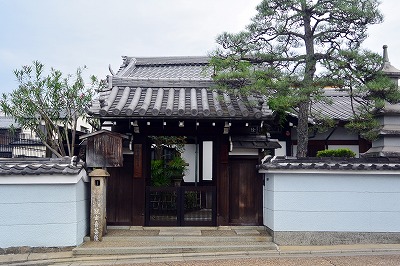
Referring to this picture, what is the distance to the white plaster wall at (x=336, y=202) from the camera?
11.2 metres

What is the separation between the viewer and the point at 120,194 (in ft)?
42.3

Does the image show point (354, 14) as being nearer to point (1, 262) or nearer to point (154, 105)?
point (154, 105)

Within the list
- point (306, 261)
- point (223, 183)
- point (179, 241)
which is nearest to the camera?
point (306, 261)

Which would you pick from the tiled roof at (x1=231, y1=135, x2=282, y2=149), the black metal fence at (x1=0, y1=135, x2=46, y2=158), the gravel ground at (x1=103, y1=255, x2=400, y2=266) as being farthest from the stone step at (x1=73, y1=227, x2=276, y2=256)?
the black metal fence at (x1=0, y1=135, x2=46, y2=158)

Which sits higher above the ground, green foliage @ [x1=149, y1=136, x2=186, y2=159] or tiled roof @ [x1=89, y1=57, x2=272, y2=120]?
tiled roof @ [x1=89, y1=57, x2=272, y2=120]

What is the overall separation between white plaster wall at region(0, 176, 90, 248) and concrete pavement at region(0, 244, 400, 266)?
1.23 ft

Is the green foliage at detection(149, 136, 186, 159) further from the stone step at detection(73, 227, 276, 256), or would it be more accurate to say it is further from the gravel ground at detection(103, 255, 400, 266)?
the gravel ground at detection(103, 255, 400, 266)

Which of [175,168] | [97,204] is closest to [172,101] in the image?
[97,204]

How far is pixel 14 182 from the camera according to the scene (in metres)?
10.4

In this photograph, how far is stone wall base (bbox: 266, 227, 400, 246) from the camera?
36.5 ft

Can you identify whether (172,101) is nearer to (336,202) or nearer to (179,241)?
(179,241)

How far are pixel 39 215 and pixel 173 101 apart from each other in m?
4.99

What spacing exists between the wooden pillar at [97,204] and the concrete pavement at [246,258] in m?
1.01

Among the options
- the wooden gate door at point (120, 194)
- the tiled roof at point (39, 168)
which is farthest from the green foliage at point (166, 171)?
the tiled roof at point (39, 168)
